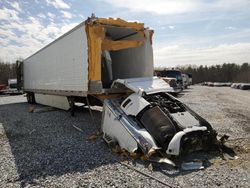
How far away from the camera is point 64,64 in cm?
1112

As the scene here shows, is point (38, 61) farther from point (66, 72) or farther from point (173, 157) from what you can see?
point (173, 157)

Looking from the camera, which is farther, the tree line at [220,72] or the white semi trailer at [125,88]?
the tree line at [220,72]

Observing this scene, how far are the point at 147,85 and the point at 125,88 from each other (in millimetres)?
866

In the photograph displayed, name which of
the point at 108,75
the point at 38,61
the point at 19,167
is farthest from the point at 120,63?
the point at 38,61

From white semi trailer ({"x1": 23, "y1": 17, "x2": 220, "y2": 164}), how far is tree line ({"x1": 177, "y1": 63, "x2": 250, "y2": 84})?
161ft

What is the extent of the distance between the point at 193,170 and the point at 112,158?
1768mm

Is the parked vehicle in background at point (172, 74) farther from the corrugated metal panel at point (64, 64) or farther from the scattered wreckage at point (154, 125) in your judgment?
the scattered wreckage at point (154, 125)

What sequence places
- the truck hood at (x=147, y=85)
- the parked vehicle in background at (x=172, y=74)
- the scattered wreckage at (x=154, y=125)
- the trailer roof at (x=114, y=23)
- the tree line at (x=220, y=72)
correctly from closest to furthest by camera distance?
the scattered wreckage at (x=154, y=125) < the truck hood at (x=147, y=85) < the trailer roof at (x=114, y=23) < the parked vehicle in background at (x=172, y=74) < the tree line at (x=220, y=72)

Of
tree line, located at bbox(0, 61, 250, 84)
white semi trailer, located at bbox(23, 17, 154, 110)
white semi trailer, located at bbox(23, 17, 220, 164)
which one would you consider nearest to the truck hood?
white semi trailer, located at bbox(23, 17, 220, 164)

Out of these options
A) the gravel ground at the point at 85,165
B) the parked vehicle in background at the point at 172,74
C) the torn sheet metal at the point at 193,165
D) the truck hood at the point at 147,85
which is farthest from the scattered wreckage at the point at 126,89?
the parked vehicle in background at the point at 172,74

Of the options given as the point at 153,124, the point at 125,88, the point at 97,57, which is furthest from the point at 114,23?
the point at 153,124

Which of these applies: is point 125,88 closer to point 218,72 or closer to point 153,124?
point 153,124

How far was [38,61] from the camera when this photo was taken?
634 inches

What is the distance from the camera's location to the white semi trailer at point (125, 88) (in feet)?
19.7
